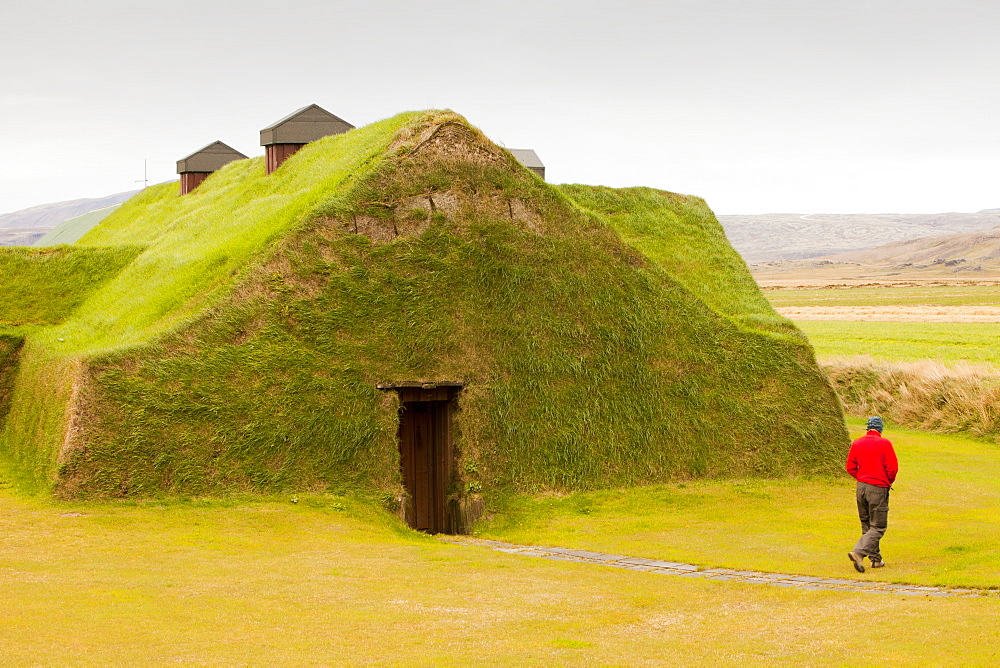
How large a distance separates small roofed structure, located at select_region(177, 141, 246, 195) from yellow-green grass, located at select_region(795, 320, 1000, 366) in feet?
85.7

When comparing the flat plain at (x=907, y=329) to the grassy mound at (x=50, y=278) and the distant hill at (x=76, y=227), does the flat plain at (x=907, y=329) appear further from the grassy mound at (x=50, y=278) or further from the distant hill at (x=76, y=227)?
the distant hill at (x=76, y=227)

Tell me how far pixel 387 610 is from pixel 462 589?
175 cm

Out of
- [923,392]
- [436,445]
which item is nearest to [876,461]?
[436,445]

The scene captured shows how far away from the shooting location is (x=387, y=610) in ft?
39.3

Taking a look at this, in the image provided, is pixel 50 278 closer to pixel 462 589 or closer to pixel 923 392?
pixel 462 589

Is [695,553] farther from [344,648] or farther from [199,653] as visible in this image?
[199,653]

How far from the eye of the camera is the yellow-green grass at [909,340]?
4369 centimetres

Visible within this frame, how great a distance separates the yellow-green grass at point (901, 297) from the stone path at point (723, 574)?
67.1 metres

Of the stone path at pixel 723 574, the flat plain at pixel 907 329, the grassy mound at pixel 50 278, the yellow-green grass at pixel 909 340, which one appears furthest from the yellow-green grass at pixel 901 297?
the stone path at pixel 723 574

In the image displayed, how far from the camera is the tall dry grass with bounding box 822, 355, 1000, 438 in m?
32.5

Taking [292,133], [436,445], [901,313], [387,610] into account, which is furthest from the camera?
[901,313]

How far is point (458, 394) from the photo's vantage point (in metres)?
22.0

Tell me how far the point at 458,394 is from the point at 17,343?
12.9m

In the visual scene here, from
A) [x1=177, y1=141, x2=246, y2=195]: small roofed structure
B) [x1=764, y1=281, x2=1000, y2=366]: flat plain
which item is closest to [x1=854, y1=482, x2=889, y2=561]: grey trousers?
[x1=764, y1=281, x2=1000, y2=366]: flat plain
